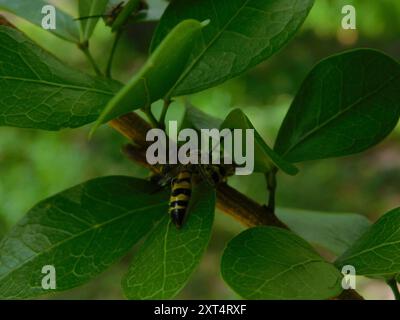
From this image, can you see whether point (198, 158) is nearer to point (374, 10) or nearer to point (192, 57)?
point (192, 57)

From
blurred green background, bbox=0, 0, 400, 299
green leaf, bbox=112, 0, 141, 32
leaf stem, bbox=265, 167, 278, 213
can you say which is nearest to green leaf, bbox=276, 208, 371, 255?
leaf stem, bbox=265, 167, 278, 213

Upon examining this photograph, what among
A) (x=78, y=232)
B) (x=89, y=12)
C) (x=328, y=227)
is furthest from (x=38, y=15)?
(x=328, y=227)

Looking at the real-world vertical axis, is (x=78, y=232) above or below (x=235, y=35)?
below

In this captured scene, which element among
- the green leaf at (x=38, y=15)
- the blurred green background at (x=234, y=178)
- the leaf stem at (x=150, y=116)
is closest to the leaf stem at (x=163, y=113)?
the leaf stem at (x=150, y=116)

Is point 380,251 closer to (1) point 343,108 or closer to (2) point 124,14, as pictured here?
(1) point 343,108

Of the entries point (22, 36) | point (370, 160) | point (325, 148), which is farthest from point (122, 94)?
point (370, 160)

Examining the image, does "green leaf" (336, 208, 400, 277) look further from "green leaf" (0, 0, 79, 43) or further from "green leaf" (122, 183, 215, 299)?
"green leaf" (0, 0, 79, 43)

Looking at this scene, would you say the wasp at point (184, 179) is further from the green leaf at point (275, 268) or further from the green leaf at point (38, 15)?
the green leaf at point (38, 15)
